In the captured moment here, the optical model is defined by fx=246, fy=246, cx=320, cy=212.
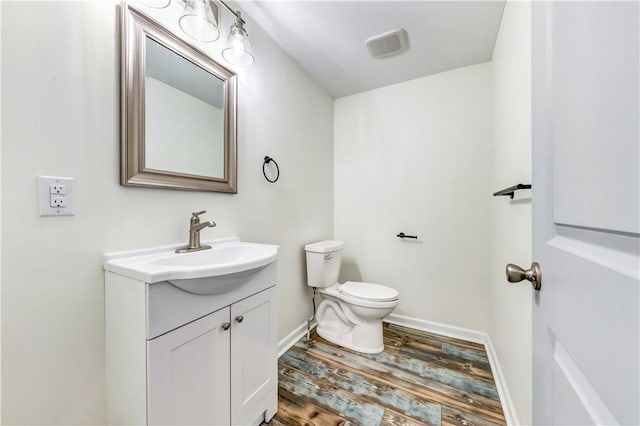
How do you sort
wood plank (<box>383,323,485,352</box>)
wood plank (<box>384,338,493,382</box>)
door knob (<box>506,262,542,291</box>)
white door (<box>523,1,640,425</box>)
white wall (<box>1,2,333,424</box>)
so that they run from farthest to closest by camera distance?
1. wood plank (<box>383,323,485,352</box>)
2. wood plank (<box>384,338,493,382</box>)
3. white wall (<box>1,2,333,424</box>)
4. door knob (<box>506,262,542,291</box>)
5. white door (<box>523,1,640,425</box>)

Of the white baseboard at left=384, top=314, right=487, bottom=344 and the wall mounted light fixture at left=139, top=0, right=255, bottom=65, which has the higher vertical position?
the wall mounted light fixture at left=139, top=0, right=255, bottom=65

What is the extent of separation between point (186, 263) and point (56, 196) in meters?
0.49

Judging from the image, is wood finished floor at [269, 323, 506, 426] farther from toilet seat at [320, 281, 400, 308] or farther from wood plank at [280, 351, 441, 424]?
toilet seat at [320, 281, 400, 308]

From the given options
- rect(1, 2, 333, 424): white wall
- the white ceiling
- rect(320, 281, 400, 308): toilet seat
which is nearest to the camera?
rect(1, 2, 333, 424): white wall

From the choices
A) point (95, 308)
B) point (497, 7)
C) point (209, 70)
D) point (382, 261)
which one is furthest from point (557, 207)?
point (382, 261)

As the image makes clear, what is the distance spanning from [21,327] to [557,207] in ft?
4.75

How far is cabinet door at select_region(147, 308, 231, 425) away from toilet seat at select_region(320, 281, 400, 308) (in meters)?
1.05

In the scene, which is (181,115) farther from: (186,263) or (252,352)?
(252,352)

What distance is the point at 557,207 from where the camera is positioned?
1.59 feet

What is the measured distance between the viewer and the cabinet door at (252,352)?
41.8 inches

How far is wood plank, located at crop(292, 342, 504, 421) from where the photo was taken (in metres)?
1.34

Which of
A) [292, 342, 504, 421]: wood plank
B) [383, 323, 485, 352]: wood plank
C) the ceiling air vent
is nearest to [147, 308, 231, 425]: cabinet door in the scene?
[292, 342, 504, 421]: wood plank

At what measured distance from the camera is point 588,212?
0.38 m

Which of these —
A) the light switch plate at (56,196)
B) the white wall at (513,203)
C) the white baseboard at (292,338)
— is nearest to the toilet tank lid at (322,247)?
the white baseboard at (292,338)
